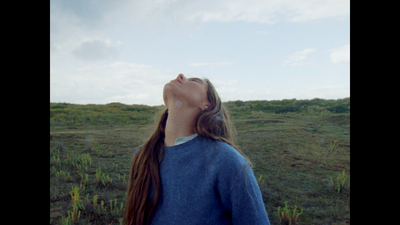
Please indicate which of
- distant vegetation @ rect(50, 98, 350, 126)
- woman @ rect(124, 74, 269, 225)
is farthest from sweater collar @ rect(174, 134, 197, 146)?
distant vegetation @ rect(50, 98, 350, 126)

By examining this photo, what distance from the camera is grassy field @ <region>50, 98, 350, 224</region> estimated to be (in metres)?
2.80

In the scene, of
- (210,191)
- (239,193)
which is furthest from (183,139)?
(239,193)

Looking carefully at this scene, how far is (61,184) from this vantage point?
3400mm

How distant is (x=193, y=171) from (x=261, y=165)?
2.38 meters

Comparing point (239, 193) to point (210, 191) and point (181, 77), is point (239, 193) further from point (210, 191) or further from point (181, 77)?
point (181, 77)

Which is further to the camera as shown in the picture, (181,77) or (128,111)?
(128,111)

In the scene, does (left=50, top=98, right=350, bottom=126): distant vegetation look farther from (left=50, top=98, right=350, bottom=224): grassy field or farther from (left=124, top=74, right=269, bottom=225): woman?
(left=124, top=74, right=269, bottom=225): woman

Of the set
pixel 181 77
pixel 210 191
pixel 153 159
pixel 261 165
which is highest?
pixel 181 77

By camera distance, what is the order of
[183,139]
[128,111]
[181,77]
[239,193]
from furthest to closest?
[128,111] → [181,77] → [183,139] → [239,193]

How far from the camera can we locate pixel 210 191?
141 centimetres

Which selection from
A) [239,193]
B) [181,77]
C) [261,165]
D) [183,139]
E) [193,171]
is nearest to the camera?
[239,193]

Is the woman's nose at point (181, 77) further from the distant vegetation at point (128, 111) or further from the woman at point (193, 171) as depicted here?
the distant vegetation at point (128, 111)

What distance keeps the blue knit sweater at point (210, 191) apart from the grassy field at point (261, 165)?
951 millimetres
